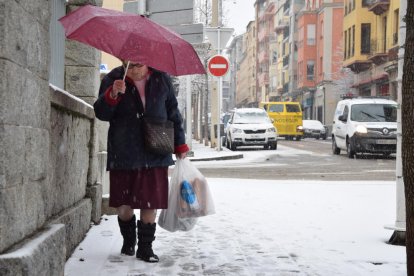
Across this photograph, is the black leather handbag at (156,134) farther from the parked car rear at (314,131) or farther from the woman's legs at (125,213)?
the parked car rear at (314,131)

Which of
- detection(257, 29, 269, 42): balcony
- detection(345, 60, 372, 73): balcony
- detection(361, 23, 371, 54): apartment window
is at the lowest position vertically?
detection(345, 60, 372, 73): balcony

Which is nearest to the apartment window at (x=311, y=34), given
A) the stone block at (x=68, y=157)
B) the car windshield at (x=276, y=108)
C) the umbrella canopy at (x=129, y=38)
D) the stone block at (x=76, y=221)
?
the car windshield at (x=276, y=108)

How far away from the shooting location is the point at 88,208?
6395 millimetres

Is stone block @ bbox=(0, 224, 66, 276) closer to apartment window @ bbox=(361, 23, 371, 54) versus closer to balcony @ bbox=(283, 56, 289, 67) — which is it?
apartment window @ bbox=(361, 23, 371, 54)

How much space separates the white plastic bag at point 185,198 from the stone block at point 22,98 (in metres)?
1.89

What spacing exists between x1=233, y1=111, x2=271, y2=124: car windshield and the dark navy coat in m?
22.9

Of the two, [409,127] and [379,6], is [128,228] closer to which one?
[409,127]

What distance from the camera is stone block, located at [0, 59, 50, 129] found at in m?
2.89

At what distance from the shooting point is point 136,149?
5.09 metres

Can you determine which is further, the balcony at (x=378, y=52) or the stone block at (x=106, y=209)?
the balcony at (x=378, y=52)

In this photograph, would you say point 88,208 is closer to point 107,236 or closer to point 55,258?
point 107,236

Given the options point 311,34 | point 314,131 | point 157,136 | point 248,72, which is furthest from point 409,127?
point 248,72

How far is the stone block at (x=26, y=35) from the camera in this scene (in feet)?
9.51

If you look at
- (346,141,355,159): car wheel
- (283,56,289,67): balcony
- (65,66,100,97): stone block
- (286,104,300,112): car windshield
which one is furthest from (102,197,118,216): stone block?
(283,56,289,67): balcony
